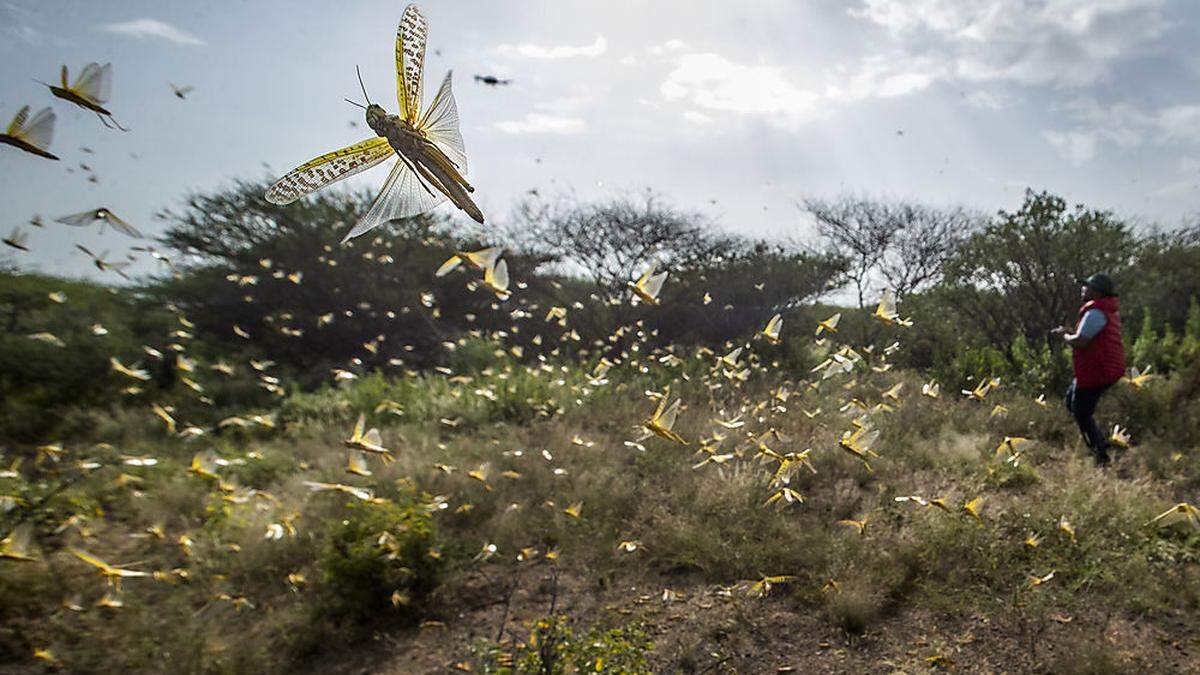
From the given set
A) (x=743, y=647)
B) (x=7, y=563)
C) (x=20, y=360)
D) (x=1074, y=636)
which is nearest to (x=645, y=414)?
(x=743, y=647)

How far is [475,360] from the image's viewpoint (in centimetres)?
1075

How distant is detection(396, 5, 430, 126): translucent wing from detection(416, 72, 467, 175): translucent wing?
0.05ft

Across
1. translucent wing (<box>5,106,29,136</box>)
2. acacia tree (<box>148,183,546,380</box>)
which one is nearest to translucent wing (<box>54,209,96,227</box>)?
translucent wing (<box>5,106,29,136</box>)

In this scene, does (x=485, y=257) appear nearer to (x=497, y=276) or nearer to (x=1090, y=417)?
(x=497, y=276)

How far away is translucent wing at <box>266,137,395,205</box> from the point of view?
0.42 m

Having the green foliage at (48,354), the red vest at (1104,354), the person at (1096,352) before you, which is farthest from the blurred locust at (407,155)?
the green foliage at (48,354)

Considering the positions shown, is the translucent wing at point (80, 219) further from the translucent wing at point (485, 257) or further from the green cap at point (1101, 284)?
the green cap at point (1101, 284)

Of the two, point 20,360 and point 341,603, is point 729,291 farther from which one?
point 20,360

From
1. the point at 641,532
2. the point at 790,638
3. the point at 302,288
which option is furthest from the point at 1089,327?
the point at 302,288

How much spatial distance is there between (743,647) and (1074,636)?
5.48 feet

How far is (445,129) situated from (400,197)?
69 mm

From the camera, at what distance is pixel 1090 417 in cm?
517

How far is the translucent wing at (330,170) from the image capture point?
417 millimetres

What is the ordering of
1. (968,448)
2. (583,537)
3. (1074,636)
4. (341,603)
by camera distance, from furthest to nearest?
(968,448), (583,537), (341,603), (1074,636)
